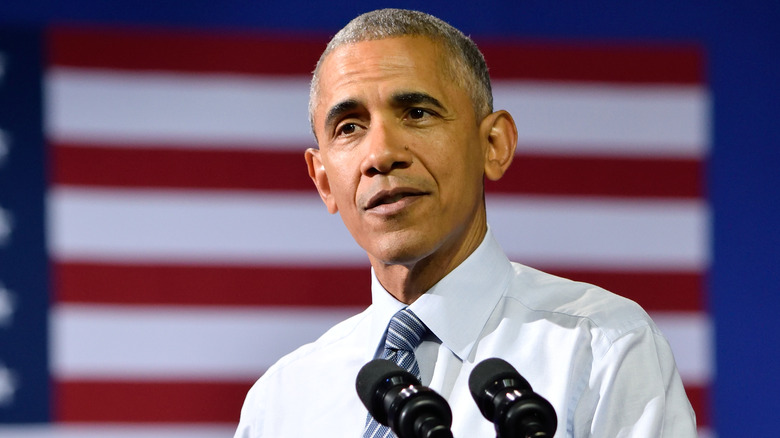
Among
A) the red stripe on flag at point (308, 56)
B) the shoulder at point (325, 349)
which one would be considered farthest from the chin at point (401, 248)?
the red stripe on flag at point (308, 56)

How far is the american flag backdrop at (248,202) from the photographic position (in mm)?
2254

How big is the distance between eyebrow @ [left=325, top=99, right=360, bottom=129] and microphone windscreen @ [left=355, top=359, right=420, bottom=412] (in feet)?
1.46

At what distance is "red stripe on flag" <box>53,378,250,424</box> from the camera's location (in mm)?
2225

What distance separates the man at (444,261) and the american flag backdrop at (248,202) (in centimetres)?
103

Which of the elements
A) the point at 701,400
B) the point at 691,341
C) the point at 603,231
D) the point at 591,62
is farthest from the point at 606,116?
the point at 701,400

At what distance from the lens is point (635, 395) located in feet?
3.03

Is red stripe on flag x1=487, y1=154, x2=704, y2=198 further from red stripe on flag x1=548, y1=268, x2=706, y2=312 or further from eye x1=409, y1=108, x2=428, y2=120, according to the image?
eye x1=409, y1=108, x2=428, y2=120

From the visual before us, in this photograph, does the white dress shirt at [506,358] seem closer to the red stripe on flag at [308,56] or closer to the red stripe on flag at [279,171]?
the red stripe on flag at [279,171]

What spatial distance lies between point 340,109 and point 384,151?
10 centimetres

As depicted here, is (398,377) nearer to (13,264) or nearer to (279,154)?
(279,154)

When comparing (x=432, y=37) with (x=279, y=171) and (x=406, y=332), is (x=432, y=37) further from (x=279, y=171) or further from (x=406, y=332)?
(x=279, y=171)

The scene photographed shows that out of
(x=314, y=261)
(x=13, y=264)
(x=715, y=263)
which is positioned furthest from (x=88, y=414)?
(x=715, y=263)

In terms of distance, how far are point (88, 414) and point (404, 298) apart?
133 centimetres

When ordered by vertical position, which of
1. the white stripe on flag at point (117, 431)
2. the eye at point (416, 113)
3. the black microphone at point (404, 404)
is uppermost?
the eye at point (416, 113)
